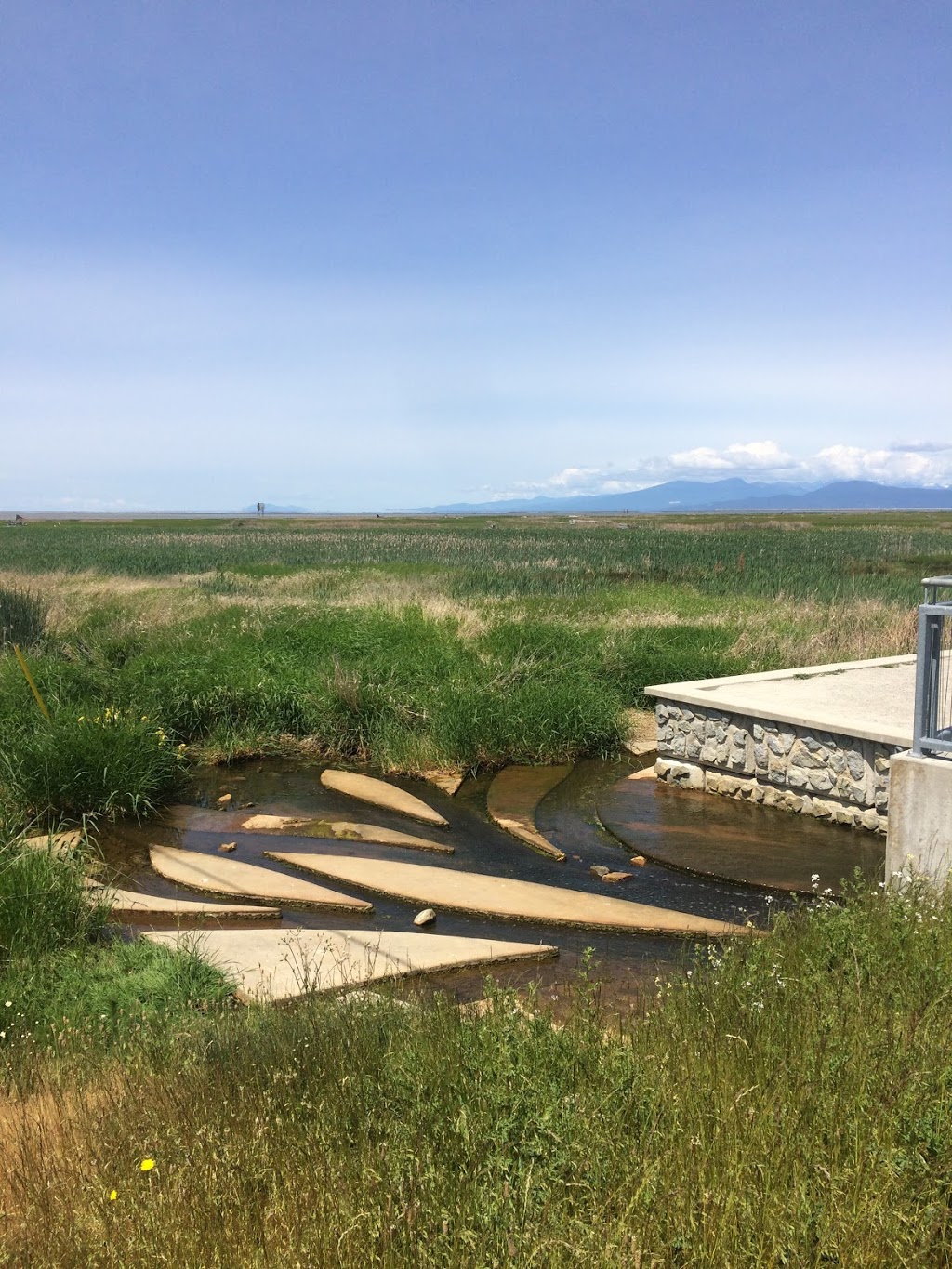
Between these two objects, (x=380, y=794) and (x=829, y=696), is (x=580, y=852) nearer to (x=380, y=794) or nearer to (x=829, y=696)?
(x=380, y=794)

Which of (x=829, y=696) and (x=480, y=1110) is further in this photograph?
(x=829, y=696)

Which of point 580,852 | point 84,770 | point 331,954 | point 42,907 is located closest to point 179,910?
point 42,907

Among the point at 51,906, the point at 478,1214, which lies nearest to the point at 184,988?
the point at 51,906

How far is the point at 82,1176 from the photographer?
288 cm

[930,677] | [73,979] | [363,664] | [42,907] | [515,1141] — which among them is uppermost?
[930,677]

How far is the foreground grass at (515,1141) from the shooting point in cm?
241

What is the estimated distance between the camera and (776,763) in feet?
28.9

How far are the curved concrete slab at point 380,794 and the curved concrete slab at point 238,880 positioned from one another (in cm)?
180

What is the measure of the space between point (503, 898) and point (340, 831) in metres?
2.31

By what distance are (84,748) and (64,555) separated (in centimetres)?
3344

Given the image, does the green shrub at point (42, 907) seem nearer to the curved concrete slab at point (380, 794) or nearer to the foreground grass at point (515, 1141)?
the foreground grass at point (515, 1141)

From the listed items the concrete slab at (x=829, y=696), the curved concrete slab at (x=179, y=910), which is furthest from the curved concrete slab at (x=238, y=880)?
the concrete slab at (x=829, y=696)

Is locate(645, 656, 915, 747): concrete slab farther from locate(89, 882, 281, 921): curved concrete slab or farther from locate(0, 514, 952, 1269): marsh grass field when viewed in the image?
locate(89, 882, 281, 921): curved concrete slab

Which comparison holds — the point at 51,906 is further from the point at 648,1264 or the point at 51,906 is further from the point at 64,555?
the point at 64,555
